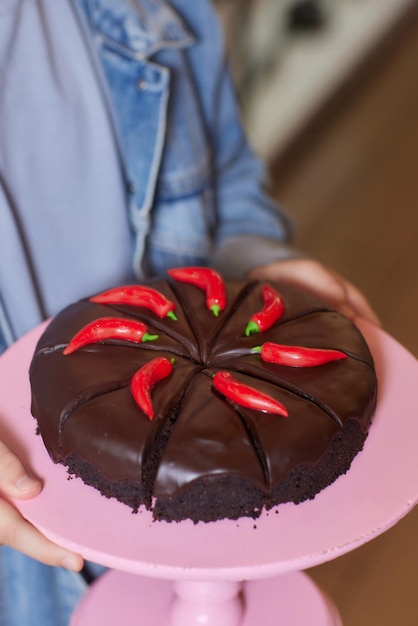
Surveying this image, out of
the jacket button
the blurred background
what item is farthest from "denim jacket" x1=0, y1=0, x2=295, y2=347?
the blurred background

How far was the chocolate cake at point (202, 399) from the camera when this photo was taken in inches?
33.8

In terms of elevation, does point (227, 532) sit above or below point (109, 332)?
below

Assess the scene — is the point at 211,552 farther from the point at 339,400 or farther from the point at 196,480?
the point at 339,400

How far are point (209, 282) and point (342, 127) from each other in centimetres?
304

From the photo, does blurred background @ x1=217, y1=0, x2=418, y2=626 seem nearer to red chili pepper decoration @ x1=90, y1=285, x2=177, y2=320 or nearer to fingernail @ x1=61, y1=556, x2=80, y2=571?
red chili pepper decoration @ x1=90, y1=285, x2=177, y2=320

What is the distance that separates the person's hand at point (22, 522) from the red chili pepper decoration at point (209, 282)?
33 cm

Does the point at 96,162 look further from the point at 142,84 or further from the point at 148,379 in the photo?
the point at 148,379

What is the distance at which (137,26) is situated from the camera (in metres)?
1.35

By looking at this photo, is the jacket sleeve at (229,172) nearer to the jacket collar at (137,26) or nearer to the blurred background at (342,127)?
the jacket collar at (137,26)

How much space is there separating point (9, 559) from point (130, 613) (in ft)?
0.92

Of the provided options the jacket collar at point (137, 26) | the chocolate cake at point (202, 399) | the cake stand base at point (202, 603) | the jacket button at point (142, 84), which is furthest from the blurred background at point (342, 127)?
the chocolate cake at point (202, 399)

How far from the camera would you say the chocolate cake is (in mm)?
857

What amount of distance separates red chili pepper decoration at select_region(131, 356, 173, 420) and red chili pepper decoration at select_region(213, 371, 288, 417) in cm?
7

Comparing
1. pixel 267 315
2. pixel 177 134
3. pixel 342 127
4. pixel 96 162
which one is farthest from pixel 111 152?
pixel 342 127
